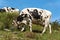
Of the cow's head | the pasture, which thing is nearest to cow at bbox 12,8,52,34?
the cow's head

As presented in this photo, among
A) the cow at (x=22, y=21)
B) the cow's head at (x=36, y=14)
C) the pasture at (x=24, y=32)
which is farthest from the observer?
the cow at (x=22, y=21)

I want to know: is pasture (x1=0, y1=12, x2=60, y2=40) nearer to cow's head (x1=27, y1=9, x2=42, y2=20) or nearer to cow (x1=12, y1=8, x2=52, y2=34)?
cow (x1=12, y1=8, x2=52, y2=34)

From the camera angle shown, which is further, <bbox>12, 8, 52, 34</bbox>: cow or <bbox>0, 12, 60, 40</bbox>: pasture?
<bbox>12, 8, 52, 34</bbox>: cow

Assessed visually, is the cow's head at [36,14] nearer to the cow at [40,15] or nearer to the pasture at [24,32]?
the cow at [40,15]

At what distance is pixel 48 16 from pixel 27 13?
200 centimetres

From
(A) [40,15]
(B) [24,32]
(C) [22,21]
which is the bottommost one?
(B) [24,32]

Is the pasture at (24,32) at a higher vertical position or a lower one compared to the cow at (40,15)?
lower

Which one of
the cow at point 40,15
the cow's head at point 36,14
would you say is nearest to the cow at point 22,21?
the cow at point 40,15

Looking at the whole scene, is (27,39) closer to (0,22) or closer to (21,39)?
(21,39)

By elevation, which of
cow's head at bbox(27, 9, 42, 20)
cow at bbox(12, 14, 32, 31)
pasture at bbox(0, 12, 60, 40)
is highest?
cow's head at bbox(27, 9, 42, 20)

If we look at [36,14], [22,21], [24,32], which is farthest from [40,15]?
[24,32]

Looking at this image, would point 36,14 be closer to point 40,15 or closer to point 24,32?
point 40,15

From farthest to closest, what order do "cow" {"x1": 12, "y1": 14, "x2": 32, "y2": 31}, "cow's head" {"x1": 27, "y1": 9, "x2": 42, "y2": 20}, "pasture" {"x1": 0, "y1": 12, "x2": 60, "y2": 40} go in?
"cow" {"x1": 12, "y1": 14, "x2": 32, "y2": 31} → "cow's head" {"x1": 27, "y1": 9, "x2": 42, "y2": 20} → "pasture" {"x1": 0, "y1": 12, "x2": 60, "y2": 40}

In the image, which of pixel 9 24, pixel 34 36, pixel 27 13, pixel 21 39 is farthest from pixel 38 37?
pixel 9 24
